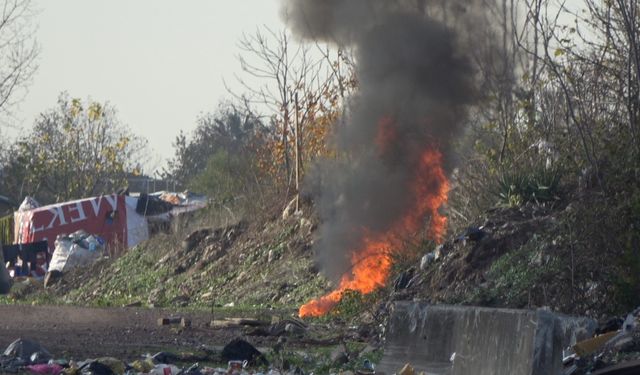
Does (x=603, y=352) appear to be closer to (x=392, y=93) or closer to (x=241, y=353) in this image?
(x=241, y=353)

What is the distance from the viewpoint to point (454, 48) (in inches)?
899

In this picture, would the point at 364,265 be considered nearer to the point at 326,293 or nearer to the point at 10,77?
the point at 326,293

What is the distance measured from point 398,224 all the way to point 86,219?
86.6 ft

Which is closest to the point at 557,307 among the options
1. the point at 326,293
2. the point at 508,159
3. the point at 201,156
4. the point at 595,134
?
the point at 595,134

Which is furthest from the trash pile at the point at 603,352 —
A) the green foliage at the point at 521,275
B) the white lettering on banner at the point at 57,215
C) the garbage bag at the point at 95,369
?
the white lettering on banner at the point at 57,215

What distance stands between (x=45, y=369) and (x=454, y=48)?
42.5 feet

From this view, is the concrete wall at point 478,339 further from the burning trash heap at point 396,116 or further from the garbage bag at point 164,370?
the burning trash heap at point 396,116

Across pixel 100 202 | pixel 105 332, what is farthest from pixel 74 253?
pixel 105 332

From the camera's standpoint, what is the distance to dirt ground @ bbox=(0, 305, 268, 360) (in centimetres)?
1495

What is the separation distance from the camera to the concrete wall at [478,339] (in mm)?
10750

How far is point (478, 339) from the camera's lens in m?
11.8

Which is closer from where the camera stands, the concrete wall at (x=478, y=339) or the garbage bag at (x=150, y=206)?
the concrete wall at (x=478, y=339)

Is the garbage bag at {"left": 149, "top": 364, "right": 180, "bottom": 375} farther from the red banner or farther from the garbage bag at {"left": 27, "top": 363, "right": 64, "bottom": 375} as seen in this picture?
the red banner

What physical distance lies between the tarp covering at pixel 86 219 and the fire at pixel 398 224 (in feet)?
78.1
